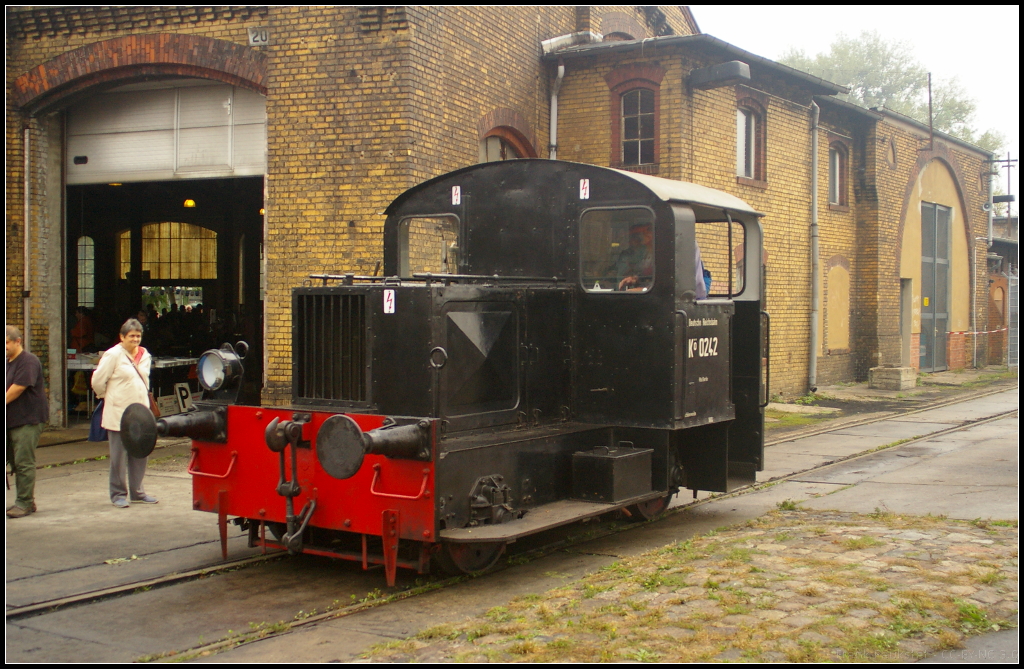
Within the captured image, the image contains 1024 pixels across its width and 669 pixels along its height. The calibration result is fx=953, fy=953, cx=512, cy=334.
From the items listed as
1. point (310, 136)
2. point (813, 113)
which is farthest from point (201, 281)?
point (813, 113)

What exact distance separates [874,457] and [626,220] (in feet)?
19.6

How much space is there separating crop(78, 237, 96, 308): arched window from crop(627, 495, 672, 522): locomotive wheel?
44.8 feet

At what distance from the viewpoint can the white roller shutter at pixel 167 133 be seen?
1265 centimetres

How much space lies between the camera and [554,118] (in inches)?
597

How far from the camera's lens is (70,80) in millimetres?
12836

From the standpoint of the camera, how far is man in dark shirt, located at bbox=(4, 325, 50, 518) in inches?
309

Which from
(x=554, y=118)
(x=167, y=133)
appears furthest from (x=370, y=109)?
(x=554, y=118)

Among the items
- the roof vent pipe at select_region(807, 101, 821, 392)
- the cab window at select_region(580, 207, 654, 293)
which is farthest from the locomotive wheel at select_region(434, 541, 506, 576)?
the roof vent pipe at select_region(807, 101, 821, 392)

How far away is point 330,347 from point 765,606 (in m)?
3.09

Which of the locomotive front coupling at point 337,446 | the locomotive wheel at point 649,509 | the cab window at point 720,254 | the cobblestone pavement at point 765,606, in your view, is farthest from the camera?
the locomotive wheel at point 649,509

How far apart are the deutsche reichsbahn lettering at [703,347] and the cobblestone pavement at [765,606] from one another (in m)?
1.35

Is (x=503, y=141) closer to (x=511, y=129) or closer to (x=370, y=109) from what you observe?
(x=511, y=129)

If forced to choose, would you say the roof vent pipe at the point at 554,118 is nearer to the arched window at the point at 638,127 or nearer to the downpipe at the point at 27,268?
the arched window at the point at 638,127

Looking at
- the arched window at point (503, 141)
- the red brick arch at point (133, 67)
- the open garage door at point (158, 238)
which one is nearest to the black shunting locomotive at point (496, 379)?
the red brick arch at point (133, 67)
